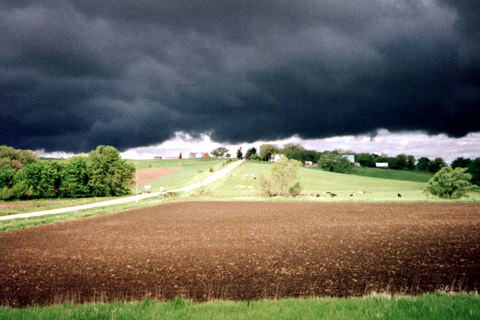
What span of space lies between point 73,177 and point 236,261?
65.1m

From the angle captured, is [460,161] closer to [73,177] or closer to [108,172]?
[108,172]

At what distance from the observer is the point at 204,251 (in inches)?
649

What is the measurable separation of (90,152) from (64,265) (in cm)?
7099

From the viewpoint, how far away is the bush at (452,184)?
165ft

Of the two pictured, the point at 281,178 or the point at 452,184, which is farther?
the point at 281,178

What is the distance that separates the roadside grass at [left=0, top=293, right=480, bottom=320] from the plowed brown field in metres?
2.03

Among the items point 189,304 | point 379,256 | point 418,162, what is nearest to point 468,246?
point 379,256

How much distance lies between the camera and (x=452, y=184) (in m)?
51.1

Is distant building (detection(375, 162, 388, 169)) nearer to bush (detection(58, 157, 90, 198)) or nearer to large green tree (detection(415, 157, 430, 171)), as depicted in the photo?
large green tree (detection(415, 157, 430, 171))

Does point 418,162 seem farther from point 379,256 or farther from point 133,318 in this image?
point 133,318

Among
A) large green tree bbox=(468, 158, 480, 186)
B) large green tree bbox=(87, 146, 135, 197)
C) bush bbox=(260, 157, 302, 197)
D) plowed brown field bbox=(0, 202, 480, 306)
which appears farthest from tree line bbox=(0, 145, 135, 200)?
large green tree bbox=(468, 158, 480, 186)

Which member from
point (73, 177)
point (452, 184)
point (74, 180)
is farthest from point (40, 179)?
point (452, 184)

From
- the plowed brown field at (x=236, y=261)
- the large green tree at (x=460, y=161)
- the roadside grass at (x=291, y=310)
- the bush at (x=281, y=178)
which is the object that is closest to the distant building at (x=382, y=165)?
the large green tree at (x=460, y=161)

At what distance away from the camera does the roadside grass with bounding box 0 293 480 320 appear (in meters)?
6.14
